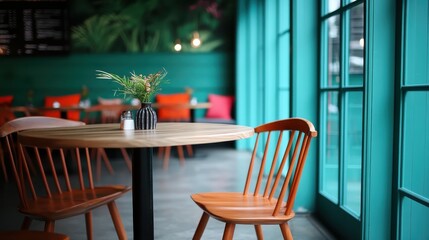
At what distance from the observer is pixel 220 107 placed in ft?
26.3

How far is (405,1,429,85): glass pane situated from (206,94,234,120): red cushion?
5687 millimetres

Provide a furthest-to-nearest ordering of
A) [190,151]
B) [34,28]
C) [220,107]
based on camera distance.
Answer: [220,107] < [34,28] < [190,151]

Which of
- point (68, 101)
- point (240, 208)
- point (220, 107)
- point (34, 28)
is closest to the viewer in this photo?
point (240, 208)

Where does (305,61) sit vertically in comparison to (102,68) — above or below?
below

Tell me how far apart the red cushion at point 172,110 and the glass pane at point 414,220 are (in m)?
5.48

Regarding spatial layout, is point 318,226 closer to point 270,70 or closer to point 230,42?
point 270,70

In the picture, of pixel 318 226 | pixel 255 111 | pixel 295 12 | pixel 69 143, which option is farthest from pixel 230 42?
pixel 69 143

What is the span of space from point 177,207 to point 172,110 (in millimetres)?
4003

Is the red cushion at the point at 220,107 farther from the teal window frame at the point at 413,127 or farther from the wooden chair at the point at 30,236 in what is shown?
the wooden chair at the point at 30,236

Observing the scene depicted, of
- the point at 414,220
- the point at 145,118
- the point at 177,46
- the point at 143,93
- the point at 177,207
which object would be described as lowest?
the point at 177,207

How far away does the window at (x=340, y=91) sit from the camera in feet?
9.93

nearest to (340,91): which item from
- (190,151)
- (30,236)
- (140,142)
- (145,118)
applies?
(145,118)

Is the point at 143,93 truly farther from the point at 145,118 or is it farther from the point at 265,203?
the point at 265,203

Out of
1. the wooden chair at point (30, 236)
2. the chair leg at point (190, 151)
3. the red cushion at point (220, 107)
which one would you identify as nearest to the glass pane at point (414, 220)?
the wooden chair at point (30, 236)
